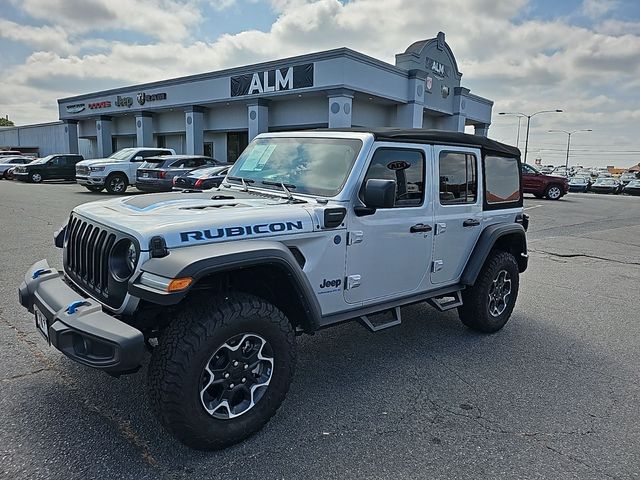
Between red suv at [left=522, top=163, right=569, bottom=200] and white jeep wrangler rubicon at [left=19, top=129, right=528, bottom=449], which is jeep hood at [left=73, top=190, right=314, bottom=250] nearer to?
white jeep wrangler rubicon at [left=19, top=129, right=528, bottom=449]

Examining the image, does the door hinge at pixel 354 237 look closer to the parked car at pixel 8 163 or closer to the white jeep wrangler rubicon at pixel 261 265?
the white jeep wrangler rubicon at pixel 261 265

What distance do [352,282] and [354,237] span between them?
13.2 inches

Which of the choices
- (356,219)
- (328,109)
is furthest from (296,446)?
(328,109)

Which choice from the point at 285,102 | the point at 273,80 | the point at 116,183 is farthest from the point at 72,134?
the point at 116,183

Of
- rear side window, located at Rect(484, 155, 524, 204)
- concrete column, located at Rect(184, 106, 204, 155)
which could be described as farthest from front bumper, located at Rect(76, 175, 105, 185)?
rear side window, located at Rect(484, 155, 524, 204)

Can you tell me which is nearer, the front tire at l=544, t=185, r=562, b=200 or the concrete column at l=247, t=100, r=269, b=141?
the front tire at l=544, t=185, r=562, b=200

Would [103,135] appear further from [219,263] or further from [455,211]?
[219,263]

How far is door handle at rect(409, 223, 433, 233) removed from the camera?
12.7ft

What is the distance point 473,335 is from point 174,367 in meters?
3.23

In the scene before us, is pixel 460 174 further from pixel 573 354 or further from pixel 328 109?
pixel 328 109

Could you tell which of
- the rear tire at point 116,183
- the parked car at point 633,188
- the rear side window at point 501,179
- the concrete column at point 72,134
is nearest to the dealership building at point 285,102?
the concrete column at point 72,134

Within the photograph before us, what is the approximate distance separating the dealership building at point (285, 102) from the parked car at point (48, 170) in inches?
235

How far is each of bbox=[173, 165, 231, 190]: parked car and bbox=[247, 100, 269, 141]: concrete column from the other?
9.15m

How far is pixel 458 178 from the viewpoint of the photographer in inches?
173
